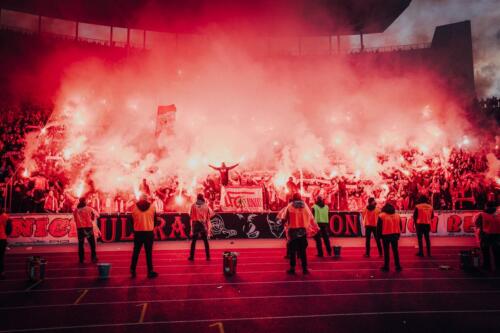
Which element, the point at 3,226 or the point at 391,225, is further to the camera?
the point at 391,225

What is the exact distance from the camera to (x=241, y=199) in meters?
16.7

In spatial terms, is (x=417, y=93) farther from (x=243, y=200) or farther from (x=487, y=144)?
(x=243, y=200)

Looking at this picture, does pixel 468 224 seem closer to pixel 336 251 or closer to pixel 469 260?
pixel 469 260

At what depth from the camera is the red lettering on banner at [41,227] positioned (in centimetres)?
1250

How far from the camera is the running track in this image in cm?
468

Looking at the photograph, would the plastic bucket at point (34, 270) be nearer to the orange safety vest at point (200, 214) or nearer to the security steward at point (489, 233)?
the orange safety vest at point (200, 214)

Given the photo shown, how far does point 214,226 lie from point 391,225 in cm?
727

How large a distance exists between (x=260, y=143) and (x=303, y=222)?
1704 centimetres

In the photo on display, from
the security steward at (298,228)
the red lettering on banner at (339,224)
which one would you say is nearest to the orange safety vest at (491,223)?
the security steward at (298,228)

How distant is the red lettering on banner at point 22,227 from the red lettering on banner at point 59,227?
0.60 meters

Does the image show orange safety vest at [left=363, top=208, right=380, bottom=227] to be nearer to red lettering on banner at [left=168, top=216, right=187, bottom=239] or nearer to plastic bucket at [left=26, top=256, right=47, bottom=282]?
red lettering on banner at [left=168, top=216, right=187, bottom=239]

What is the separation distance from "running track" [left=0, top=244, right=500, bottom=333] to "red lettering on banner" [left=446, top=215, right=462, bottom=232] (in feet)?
20.8

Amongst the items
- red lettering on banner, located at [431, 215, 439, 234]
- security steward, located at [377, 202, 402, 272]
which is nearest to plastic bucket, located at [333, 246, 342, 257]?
security steward, located at [377, 202, 402, 272]

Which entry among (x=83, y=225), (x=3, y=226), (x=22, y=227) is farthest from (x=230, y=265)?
(x=22, y=227)
